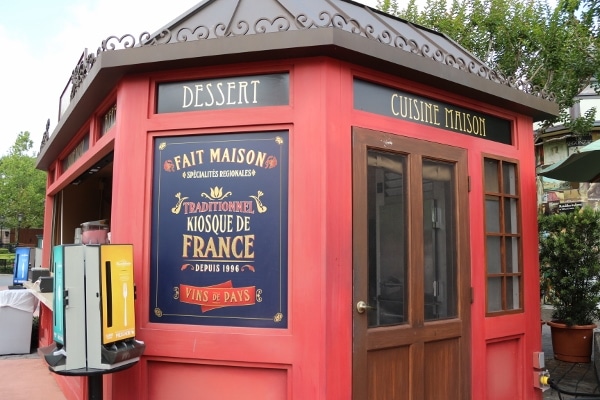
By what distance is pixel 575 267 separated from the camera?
7.23 metres

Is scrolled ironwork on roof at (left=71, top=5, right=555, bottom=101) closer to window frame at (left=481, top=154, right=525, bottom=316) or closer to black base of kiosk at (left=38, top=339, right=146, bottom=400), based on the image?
window frame at (left=481, top=154, right=525, bottom=316)

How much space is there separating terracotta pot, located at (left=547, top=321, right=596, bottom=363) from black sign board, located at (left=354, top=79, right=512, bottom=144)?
12.0ft

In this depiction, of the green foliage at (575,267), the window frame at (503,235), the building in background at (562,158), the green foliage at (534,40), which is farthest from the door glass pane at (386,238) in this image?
the building in background at (562,158)

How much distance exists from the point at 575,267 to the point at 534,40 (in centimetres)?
494

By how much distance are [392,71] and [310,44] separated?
827 mm

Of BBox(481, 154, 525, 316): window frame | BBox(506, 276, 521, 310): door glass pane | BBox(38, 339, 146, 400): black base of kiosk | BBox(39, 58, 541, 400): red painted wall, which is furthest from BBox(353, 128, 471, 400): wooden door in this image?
BBox(38, 339, 146, 400): black base of kiosk

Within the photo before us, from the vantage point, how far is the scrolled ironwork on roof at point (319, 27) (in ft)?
11.9

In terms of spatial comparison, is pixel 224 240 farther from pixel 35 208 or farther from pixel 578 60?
pixel 35 208

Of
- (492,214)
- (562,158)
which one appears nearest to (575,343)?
(492,214)

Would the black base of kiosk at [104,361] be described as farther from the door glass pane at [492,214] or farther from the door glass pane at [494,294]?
the door glass pane at [492,214]

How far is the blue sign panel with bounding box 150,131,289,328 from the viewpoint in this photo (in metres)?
3.58

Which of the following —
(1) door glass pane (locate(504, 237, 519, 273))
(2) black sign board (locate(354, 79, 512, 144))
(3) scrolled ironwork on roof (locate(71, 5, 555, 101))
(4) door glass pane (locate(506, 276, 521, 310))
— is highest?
(3) scrolled ironwork on roof (locate(71, 5, 555, 101))

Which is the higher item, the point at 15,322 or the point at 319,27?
the point at 319,27

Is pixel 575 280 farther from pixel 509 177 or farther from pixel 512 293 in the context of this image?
pixel 509 177
